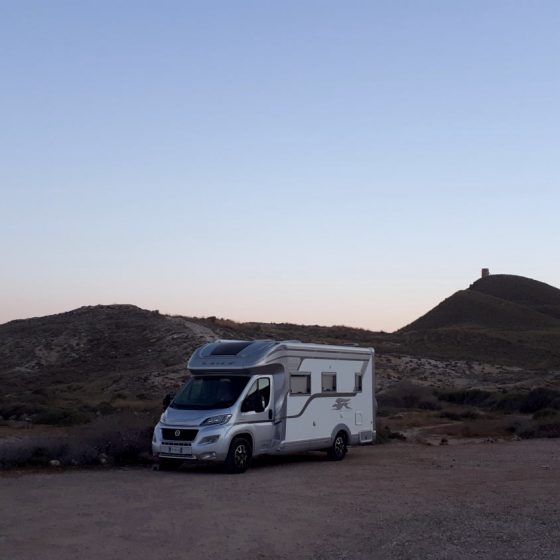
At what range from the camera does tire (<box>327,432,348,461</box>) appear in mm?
22062

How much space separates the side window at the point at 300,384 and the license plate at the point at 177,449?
3.20 metres

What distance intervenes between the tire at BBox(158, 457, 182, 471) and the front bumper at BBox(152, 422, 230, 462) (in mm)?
420

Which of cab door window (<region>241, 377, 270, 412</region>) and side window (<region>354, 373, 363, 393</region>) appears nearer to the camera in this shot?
cab door window (<region>241, 377, 270, 412</region>)

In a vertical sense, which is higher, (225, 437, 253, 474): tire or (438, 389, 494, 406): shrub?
(438, 389, 494, 406): shrub

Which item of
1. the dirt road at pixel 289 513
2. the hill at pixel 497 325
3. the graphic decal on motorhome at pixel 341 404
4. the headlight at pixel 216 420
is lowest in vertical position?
the dirt road at pixel 289 513

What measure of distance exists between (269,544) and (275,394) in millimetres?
8704

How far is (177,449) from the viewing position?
18719mm

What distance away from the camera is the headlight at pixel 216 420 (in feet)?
61.9

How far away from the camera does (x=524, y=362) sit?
275 feet

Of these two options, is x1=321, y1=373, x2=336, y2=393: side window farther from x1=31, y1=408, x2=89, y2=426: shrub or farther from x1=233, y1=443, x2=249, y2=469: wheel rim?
x1=31, y1=408, x2=89, y2=426: shrub

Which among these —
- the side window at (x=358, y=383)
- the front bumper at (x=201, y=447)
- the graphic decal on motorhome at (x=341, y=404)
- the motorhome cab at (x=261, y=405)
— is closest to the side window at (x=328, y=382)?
the motorhome cab at (x=261, y=405)

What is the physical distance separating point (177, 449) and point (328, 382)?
189 inches

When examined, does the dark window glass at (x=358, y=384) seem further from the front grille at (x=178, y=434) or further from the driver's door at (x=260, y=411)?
the front grille at (x=178, y=434)

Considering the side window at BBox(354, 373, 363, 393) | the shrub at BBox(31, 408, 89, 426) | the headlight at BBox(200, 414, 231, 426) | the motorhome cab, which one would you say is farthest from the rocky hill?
the headlight at BBox(200, 414, 231, 426)
